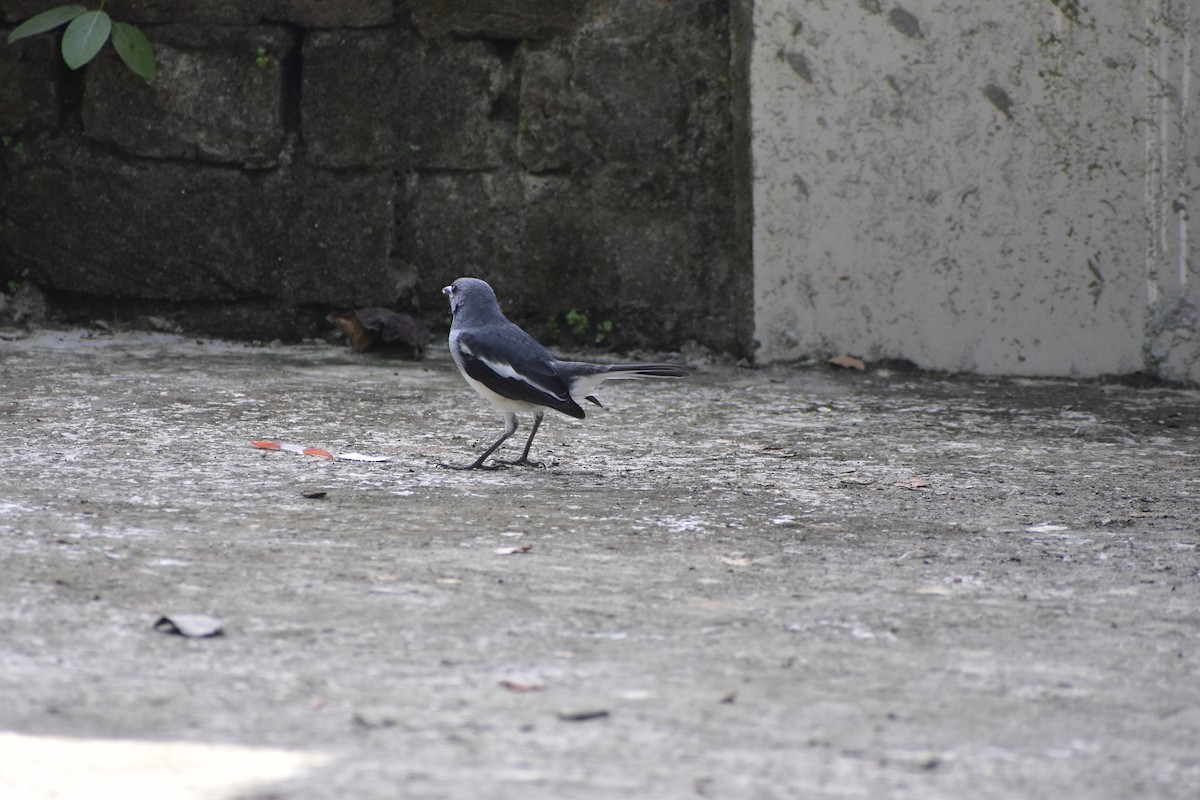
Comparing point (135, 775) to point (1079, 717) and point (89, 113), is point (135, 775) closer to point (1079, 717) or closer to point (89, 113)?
point (1079, 717)

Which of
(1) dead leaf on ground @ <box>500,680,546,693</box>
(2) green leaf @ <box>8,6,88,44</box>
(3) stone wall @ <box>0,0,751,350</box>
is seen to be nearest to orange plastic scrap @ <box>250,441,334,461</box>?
(1) dead leaf on ground @ <box>500,680,546,693</box>

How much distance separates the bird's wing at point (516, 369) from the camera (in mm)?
3963

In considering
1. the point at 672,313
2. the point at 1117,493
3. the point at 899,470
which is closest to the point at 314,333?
the point at 672,313

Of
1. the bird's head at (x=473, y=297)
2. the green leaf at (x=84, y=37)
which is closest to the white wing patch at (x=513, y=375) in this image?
the bird's head at (x=473, y=297)

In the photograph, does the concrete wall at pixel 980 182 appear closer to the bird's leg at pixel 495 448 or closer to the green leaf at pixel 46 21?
the bird's leg at pixel 495 448

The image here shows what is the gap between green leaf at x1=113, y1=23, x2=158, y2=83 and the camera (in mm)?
5703

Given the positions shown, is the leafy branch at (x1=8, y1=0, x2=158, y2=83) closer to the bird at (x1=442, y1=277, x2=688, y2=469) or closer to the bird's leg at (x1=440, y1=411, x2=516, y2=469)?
the bird at (x1=442, y1=277, x2=688, y2=469)

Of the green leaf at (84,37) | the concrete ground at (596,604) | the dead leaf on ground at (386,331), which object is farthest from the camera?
the dead leaf on ground at (386,331)

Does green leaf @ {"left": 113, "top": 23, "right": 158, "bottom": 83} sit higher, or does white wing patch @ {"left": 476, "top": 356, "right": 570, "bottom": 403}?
green leaf @ {"left": 113, "top": 23, "right": 158, "bottom": 83}

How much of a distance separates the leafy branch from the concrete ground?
145 cm

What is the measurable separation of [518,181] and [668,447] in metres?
1.92

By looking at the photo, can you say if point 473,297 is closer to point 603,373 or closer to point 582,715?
point 603,373

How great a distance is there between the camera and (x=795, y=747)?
A: 6.55ft

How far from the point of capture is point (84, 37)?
555cm
